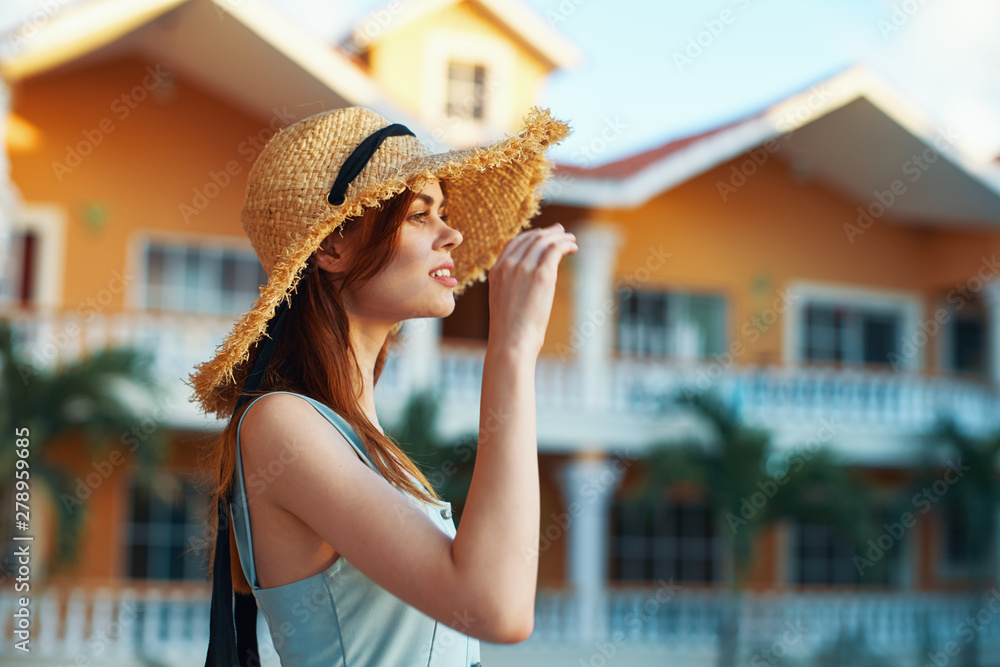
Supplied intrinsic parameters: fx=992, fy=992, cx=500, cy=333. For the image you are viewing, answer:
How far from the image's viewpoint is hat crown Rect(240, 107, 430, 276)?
1.40 metres

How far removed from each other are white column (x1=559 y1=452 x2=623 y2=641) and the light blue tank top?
950 cm

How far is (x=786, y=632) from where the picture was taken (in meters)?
10.8

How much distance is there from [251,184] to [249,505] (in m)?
0.49

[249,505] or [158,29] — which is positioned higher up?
[158,29]

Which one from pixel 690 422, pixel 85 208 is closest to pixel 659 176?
pixel 690 422

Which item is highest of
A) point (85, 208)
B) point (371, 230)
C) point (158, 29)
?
point (158, 29)

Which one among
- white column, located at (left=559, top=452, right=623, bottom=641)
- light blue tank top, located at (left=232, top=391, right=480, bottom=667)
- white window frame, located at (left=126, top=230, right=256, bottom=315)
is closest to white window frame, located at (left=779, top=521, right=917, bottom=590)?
white column, located at (left=559, top=452, right=623, bottom=641)

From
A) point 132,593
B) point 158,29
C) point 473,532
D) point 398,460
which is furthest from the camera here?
point 158,29

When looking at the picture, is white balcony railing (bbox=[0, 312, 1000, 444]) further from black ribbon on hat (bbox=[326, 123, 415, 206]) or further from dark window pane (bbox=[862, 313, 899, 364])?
black ribbon on hat (bbox=[326, 123, 415, 206])

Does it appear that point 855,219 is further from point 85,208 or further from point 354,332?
point 354,332

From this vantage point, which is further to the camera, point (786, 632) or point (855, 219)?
point (855, 219)

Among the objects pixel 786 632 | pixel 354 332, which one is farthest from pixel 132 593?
pixel 354 332

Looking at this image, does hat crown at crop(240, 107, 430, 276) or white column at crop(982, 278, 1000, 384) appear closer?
Answer: hat crown at crop(240, 107, 430, 276)

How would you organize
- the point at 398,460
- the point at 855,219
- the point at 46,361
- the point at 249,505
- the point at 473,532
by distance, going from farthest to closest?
the point at 855,219
the point at 46,361
the point at 398,460
the point at 249,505
the point at 473,532
